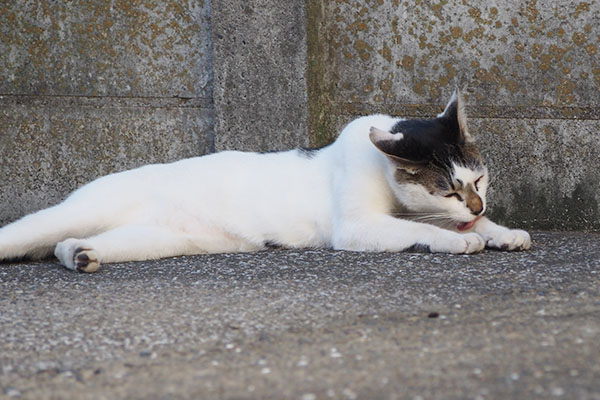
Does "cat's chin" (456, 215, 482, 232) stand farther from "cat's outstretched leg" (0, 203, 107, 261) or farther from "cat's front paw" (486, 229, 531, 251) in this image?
"cat's outstretched leg" (0, 203, 107, 261)

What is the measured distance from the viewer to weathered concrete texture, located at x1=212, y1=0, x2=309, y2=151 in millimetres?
4453

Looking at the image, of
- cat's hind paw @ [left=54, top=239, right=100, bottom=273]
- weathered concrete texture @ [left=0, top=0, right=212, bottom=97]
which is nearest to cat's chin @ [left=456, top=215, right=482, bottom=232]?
cat's hind paw @ [left=54, top=239, right=100, bottom=273]

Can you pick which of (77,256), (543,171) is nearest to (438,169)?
(543,171)

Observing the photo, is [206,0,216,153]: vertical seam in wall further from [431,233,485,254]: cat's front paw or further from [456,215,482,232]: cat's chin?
[431,233,485,254]: cat's front paw

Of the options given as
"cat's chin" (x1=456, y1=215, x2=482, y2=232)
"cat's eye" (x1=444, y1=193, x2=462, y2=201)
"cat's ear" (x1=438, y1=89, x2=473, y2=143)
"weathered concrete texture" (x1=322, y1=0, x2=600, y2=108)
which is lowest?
"cat's chin" (x1=456, y1=215, x2=482, y2=232)

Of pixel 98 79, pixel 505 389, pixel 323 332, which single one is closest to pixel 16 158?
pixel 98 79

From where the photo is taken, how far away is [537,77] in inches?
179

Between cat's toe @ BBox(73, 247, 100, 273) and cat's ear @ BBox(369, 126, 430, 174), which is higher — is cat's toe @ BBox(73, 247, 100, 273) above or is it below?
below

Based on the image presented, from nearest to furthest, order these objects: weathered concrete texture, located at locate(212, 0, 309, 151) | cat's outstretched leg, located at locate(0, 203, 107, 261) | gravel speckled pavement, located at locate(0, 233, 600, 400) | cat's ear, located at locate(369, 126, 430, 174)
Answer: gravel speckled pavement, located at locate(0, 233, 600, 400) → cat's ear, located at locate(369, 126, 430, 174) → cat's outstretched leg, located at locate(0, 203, 107, 261) → weathered concrete texture, located at locate(212, 0, 309, 151)

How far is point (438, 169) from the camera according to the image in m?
3.29

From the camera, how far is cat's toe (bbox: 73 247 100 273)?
10.2 ft

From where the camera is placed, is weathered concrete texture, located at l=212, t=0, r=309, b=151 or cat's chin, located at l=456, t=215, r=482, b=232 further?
weathered concrete texture, located at l=212, t=0, r=309, b=151

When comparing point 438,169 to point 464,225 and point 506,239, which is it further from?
point 506,239

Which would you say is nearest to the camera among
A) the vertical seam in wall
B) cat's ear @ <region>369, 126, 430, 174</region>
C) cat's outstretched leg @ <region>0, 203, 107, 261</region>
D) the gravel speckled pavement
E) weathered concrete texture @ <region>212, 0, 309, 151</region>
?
the gravel speckled pavement
